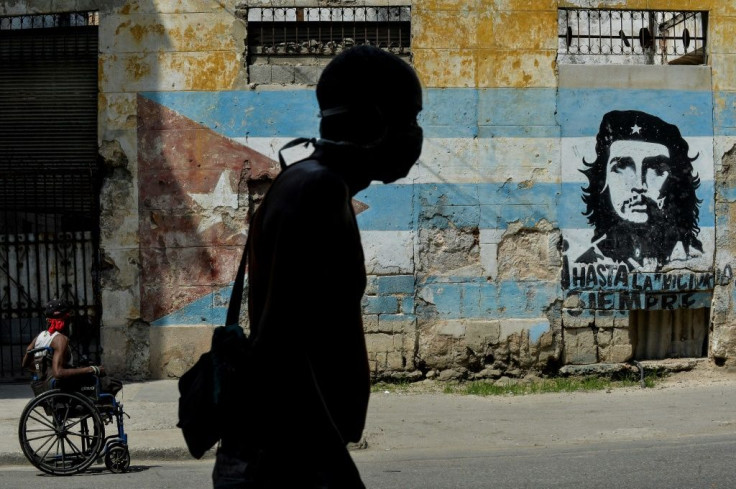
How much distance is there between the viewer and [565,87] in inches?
448

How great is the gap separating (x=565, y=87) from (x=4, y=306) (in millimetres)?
6839

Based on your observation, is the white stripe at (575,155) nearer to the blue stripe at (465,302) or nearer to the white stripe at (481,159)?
the white stripe at (481,159)

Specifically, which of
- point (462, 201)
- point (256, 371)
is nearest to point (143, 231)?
point (462, 201)

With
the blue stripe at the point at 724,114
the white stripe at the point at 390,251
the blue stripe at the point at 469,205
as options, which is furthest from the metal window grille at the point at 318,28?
the blue stripe at the point at 724,114

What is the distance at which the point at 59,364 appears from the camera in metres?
7.57

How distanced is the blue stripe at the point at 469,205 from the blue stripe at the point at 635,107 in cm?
73

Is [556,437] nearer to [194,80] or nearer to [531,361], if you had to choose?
[531,361]

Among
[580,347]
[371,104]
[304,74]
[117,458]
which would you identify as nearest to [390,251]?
[304,74]

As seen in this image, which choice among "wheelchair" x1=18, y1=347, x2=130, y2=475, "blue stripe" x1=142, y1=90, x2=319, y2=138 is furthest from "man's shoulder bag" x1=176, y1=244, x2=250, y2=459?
"blue stripe" x1=142, y1=90, x2=319, y2=138

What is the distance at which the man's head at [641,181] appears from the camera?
11.4 m

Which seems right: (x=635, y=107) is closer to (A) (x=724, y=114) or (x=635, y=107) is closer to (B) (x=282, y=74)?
(A) (x=724, y=114)

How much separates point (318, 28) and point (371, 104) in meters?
9.22

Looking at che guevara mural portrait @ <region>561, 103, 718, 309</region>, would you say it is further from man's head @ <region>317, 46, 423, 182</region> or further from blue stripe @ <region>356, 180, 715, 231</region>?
man's head @ <region>317, 46, 423, 182</region>

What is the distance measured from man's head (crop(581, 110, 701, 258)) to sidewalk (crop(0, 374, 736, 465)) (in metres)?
1.82
